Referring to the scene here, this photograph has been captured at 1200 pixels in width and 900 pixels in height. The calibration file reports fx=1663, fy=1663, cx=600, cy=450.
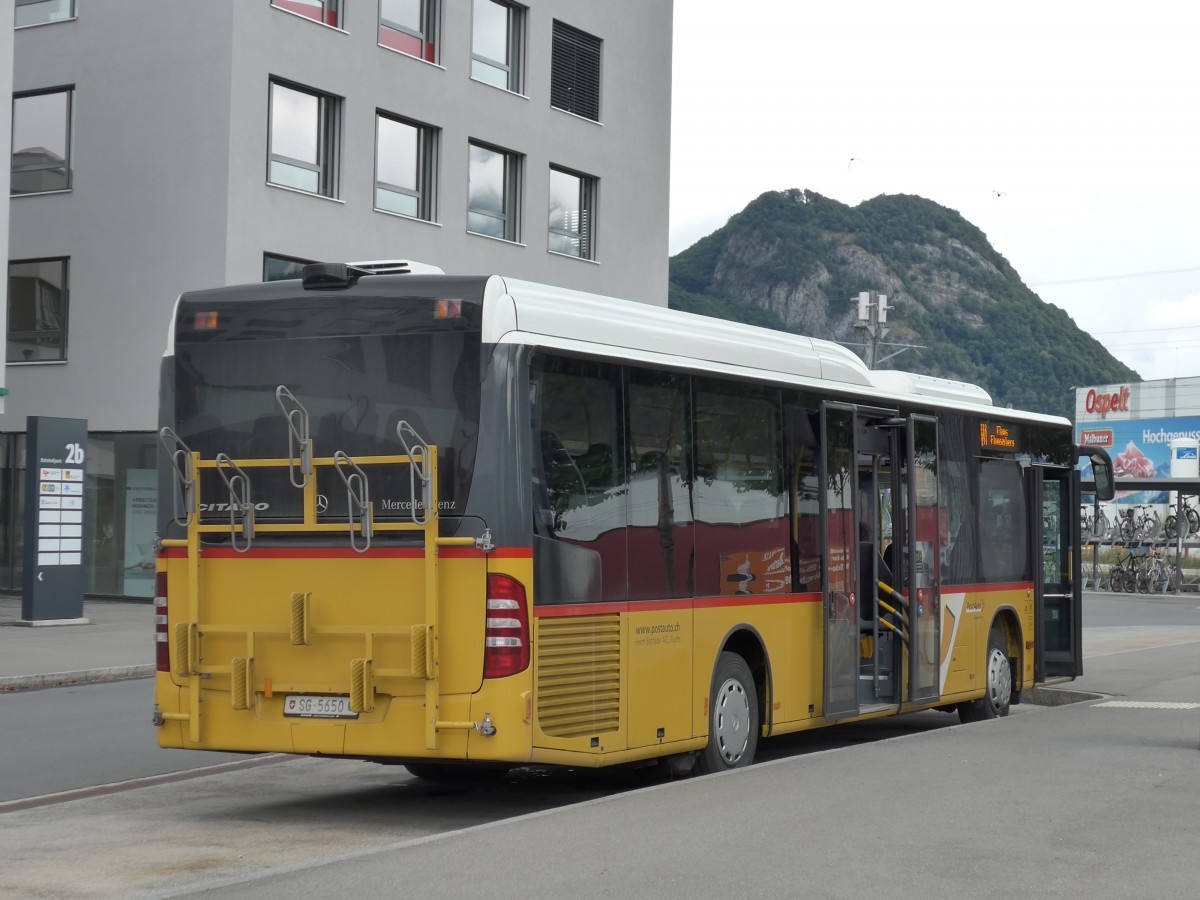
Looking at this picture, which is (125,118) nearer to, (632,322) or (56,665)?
(56,665)

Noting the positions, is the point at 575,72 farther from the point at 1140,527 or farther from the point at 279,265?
the point at 1140,527

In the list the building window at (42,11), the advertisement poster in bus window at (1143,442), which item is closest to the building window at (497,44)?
the building window at (42,11)

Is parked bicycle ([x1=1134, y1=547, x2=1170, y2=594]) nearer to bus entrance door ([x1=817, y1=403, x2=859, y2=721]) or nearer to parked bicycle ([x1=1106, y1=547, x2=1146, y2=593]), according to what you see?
parked bicycle ([x1=1106, y1=547, x2=1146, y2=593])

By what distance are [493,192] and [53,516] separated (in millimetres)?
13285

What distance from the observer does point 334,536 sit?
9.24 m

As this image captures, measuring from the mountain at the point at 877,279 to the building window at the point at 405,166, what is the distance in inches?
4087

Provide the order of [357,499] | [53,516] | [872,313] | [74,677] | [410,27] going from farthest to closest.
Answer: [872,313] < [410,27] < [53,516] < [74,677] < [357,499]

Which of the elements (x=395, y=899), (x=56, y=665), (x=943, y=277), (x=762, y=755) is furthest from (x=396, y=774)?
(x=943, y=277)

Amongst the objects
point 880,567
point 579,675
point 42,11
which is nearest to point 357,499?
point 579,675

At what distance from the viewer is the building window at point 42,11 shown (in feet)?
99.8

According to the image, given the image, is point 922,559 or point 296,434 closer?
point 296,434

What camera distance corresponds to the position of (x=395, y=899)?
21.6ft

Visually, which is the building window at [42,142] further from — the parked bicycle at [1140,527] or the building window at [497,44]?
the parked bicycle at [1140,527]

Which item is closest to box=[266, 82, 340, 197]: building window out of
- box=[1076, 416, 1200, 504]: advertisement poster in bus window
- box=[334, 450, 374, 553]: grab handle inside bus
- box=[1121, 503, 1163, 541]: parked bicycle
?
box=[334, 450, 374, 553]: grab handle inside bus
